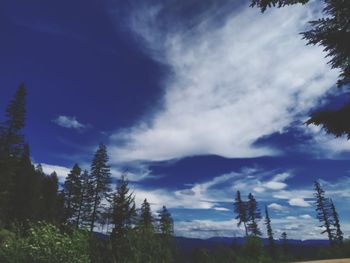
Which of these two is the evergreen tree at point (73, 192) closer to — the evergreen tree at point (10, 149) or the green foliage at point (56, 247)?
the evergreen tree at point (10, 149)

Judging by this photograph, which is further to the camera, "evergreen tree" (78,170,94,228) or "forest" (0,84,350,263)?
"evergreen tree" (78,170,94,228)

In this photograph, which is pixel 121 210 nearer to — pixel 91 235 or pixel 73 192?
pixel 91 235

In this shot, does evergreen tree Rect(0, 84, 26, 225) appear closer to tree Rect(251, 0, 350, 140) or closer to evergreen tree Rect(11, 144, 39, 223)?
evergreen tree Rect(11, 144, 39, 223)

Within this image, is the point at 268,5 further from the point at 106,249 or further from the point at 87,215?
the point at 87,215

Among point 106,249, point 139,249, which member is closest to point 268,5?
point 139,249

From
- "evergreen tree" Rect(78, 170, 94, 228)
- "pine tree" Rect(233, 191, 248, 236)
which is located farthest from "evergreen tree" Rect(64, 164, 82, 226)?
"pine tree" Rect(233, 191, 248, 236)

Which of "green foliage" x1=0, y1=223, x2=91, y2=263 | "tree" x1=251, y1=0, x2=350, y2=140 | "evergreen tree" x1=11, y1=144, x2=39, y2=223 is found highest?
"evergreen tree" x1=11, y1=144, x2=39, y2=223

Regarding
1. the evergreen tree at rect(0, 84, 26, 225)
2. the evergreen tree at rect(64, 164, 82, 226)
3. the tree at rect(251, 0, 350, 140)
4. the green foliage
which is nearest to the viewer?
the tree at rect(251, 0, 350, 140)

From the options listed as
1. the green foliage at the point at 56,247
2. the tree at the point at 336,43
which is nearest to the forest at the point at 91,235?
the green foliage at the point at 56,247

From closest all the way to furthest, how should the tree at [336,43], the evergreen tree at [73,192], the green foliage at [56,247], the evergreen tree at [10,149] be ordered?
the tree at [336,43], the green foliage at [56,247], the evergreen tree at [10,149], the evergreen tree at [73,192]

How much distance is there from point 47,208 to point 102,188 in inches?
339

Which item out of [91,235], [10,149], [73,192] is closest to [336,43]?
[91,235]

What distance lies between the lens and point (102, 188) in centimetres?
4747

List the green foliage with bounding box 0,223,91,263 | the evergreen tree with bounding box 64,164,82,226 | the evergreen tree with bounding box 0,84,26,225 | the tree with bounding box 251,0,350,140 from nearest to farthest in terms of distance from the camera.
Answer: the tree with bounding box 251,0,350,140 → the green foliage with bounding box 0,223,91,263 → the evergreen tree with bounding box 0,84,26,225 → the evergreen tree with bounding box 64,164,82,226
